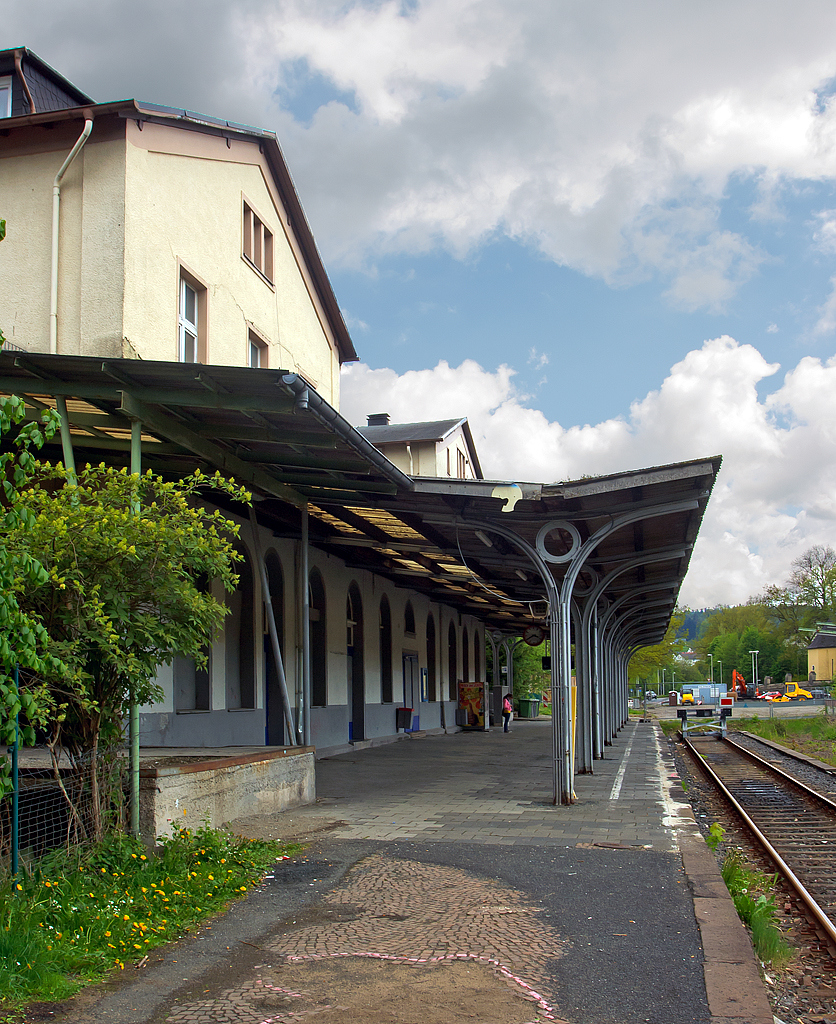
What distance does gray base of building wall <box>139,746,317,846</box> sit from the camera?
6.93m

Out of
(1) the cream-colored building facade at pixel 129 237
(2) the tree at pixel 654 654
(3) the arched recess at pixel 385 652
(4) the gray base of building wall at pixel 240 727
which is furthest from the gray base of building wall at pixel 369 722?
(2) the tree at pixel 654 654

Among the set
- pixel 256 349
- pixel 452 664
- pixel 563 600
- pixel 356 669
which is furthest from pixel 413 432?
pixel 563 600

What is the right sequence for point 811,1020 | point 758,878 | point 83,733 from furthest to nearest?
1. point 758,878
2. point 83,733
3. point 811,1020

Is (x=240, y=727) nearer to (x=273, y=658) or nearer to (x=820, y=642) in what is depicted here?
(x=273, y=658)

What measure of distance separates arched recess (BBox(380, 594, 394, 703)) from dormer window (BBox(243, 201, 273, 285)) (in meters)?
8.24

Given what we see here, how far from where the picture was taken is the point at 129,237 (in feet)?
39.1

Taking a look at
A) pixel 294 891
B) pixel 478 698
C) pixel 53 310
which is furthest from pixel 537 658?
pixel 294 891

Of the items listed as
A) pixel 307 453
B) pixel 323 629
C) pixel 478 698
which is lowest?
pixel 478 698

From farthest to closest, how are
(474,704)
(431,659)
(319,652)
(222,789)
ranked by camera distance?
(474,704), (431,659), (319,652), (222,789)

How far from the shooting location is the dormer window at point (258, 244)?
51.0 ft

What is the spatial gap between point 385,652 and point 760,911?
1613 centimetres

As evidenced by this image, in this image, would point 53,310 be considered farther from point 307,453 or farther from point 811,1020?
point 811,1020

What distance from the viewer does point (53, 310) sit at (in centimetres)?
1182

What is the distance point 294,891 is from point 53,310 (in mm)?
8335
